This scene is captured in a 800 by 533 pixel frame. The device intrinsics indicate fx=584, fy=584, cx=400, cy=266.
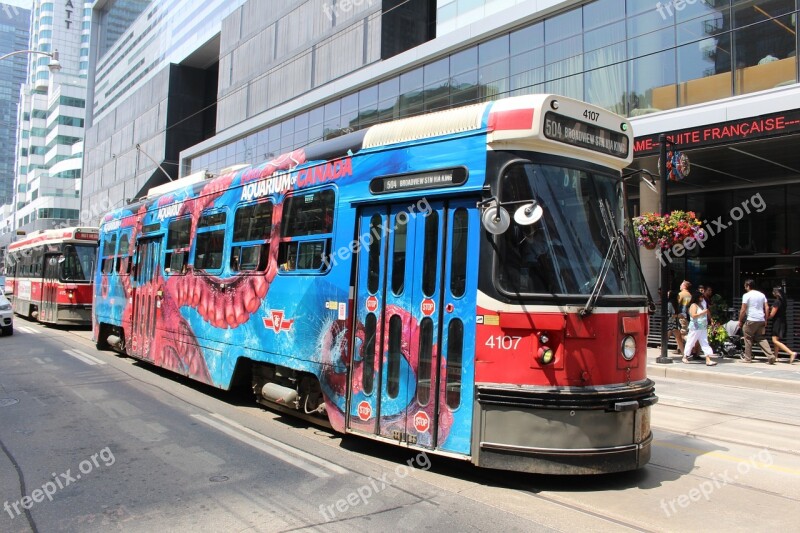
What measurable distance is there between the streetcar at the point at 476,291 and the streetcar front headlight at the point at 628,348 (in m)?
0.02

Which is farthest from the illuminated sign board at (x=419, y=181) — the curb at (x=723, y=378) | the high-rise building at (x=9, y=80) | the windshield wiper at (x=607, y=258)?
the high-rise building at (x=9, y=80)

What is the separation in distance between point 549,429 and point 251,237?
178 inches

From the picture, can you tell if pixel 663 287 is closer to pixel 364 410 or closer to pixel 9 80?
pixel 364 410

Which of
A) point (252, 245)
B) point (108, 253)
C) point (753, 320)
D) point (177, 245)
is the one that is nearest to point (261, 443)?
point (252, 245)

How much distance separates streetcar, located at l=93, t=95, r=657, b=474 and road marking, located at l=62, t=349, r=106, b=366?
279 inches

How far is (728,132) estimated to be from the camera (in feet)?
51.1

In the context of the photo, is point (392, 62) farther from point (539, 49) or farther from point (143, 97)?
point (143, 97)

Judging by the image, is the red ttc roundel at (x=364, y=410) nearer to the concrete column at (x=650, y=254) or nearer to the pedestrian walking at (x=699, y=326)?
the pedestrian walking at (x=699, y=326)

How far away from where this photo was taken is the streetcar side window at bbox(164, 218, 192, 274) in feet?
30.5

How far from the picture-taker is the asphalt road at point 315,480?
426cm

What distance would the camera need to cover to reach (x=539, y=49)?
72.3 feet

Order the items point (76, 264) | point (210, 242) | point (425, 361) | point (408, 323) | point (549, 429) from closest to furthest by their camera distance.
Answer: point (549, 429) < point (425, 361) < point (408, 323) < point (210, 242) < point (76, 264)

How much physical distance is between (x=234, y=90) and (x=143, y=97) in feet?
96.1

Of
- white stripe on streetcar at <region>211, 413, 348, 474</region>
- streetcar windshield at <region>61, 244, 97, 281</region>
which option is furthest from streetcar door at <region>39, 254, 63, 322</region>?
white stripe on streetcar at <region>211, 413, 348, 474</region>
